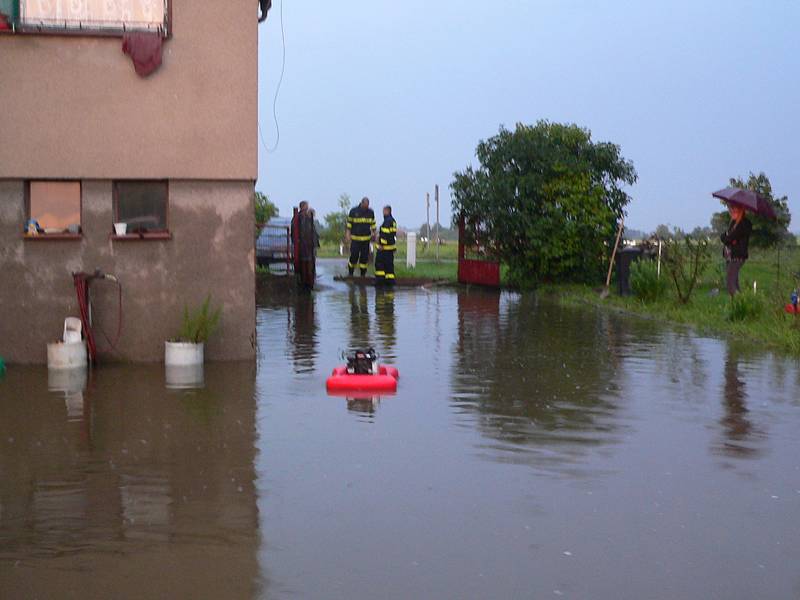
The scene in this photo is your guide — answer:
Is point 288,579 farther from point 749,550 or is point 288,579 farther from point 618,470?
point 618,470

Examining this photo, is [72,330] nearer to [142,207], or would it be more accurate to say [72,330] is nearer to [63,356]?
[63,356]

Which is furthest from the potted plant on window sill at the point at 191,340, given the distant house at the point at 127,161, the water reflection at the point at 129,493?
the water reflection at the point at 129,493

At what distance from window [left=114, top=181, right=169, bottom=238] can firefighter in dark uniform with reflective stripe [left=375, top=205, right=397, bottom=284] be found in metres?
14.3

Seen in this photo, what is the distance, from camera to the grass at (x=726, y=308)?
1631 cm

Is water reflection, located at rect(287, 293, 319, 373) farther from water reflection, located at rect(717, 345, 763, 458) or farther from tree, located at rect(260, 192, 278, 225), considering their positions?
tree, located at rect(260, 192, 278, 225)

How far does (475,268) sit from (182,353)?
52.8 ft

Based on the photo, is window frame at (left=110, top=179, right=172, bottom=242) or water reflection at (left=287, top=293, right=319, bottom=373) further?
water reflection at (left=287, top=293, right=319, bottom=373)

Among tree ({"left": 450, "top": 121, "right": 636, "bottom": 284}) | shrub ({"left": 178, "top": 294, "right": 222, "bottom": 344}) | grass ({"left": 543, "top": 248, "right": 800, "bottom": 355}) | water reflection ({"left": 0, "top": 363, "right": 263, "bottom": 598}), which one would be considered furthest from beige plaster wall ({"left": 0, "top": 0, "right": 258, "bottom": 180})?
tree ({"left": 450, "top": 121, "right": 636, "bottom": 284})

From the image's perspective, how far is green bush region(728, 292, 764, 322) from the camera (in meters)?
18.1

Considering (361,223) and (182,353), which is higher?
(361,223)

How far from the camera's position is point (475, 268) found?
29094 millimetres

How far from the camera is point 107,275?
555 inches

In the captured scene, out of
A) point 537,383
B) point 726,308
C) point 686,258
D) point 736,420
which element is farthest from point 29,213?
point 686,258

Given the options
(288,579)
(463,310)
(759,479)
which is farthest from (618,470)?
(463,310)
